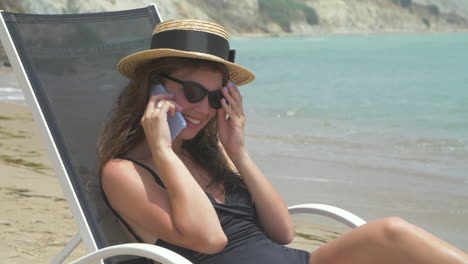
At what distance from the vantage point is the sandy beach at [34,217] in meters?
4.19

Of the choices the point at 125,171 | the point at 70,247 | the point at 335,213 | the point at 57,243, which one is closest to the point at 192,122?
the point at 125,171

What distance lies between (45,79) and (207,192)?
2.63ft

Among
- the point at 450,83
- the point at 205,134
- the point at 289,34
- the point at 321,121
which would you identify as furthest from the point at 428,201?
the point at 289,34

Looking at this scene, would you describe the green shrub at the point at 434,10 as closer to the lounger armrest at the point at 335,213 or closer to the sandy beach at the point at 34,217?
the sandy beach at the point at 34,217

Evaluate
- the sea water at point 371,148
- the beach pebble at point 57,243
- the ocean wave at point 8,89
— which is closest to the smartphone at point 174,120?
the beach pebble at point 57,243

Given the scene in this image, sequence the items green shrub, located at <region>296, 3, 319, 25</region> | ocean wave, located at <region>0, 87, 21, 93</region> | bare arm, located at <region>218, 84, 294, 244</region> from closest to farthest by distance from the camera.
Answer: bare arm, located at <region>218, 84, 294, 244</region> → ocean wave, located at <region>0, 87, 21, 93</region> → green shrub, located at <region>296, 3, 319, 25</region>

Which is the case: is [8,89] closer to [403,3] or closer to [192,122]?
[192,122]

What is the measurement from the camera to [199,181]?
2576mm

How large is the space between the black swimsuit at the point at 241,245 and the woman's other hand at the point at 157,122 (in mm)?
121

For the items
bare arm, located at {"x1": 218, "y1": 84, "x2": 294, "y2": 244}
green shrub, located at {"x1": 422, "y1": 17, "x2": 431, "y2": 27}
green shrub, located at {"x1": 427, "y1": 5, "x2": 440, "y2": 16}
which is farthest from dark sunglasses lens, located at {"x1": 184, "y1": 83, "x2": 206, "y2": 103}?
green shrub, located at {"x1": 427, "y1": 5, "x2": 440, "y2": 16}

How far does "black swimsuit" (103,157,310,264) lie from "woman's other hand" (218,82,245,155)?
0.68ft

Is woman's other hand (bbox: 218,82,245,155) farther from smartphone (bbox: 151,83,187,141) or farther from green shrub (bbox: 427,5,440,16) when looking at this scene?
green shrub (bbox: 427,5,440,16)

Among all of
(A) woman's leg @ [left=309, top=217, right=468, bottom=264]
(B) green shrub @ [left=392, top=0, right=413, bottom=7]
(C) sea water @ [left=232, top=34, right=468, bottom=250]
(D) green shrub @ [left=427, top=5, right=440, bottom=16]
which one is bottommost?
(D) green shrub @ [left=427, top=5, right=440, bottom=16]

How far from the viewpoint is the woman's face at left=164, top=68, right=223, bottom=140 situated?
2365 mm
